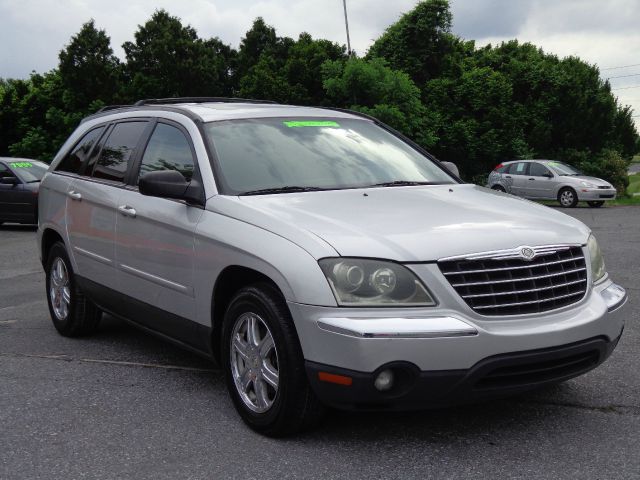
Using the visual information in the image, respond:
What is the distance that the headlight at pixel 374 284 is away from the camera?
3.59 meters

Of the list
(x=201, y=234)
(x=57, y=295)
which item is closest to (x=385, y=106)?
(x=57, y=295)

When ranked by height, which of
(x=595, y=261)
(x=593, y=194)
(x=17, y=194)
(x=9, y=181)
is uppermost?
(x=595, y=261)

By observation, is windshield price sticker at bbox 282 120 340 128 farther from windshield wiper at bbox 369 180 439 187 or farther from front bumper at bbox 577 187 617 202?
front bumper at bbox 577 187 617 202

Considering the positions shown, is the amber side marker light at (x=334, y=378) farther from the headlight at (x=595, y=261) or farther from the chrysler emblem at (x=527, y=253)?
the headlight at (x=595, y=261)

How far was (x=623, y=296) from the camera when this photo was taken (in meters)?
4.29

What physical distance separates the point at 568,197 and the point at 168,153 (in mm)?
22168


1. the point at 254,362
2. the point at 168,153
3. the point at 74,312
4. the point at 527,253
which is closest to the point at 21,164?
the point at 74,312

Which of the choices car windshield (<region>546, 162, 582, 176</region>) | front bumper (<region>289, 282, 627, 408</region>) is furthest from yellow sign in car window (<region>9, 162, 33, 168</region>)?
front bumper (<region>289, 282, 627, 408</region>)

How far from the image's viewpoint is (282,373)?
383cm

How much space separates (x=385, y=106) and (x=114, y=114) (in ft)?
81.0

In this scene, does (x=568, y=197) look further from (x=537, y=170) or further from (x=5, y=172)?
(x=5, y=172)

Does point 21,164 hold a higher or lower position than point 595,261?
lower

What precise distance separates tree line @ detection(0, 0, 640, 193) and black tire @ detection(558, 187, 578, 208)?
9.11 meters

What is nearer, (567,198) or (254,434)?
(254,434)
